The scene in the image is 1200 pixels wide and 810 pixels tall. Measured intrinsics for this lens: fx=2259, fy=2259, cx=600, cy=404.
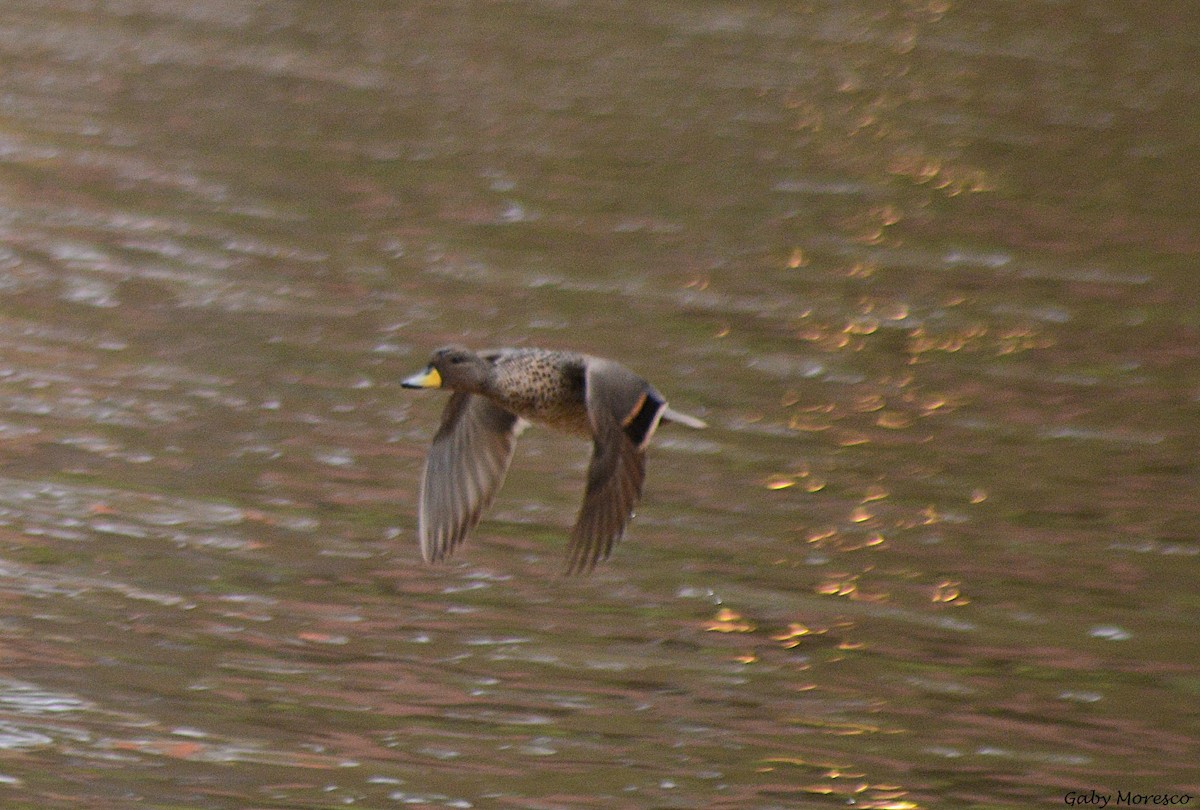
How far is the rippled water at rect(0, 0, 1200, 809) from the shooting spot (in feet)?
18.8

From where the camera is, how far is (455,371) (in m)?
5.68

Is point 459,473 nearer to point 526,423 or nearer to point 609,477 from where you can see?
point 526,423

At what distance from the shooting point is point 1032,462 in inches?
316

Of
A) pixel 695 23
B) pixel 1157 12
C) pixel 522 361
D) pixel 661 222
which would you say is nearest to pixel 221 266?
pixel 661 222

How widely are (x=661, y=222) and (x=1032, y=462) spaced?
3538 millimetres

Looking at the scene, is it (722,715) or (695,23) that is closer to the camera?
(722,715)

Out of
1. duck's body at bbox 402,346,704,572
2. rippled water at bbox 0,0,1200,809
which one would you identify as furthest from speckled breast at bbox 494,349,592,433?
rippled water at bbox 0,0,1200,809

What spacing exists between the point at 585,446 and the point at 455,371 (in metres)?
2.55

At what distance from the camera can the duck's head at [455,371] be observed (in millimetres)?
5621

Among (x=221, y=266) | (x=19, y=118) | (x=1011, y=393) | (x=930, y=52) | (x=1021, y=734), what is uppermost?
(x=930, y=52)

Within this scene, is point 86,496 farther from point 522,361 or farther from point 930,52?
point 930,52

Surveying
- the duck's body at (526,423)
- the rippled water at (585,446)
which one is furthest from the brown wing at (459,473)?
the rippled water at (585,446)

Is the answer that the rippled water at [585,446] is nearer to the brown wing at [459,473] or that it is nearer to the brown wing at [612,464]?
the brown wing at [459,473]
